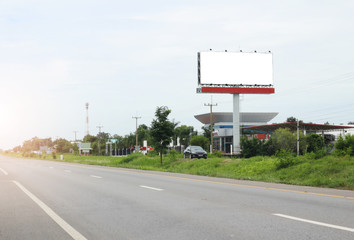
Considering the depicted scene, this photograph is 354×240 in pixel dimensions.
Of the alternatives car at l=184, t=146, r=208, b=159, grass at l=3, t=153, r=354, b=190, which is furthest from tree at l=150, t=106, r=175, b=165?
grass at l=3, t=153, r=354, b=190

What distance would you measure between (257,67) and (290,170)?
39982mm

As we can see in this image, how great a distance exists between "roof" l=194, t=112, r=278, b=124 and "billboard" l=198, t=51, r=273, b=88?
54.5 m

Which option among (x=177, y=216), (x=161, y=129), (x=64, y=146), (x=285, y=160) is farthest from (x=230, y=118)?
(x=177, y=216)

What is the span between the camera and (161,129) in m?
38.2

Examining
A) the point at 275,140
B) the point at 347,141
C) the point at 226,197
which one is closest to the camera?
the point at 226,197

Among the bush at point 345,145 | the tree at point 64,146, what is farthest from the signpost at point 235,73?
the tree at point 64,146

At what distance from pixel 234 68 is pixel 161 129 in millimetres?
23991

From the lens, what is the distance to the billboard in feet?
189

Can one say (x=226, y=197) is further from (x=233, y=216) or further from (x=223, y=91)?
(x=223, y=91)

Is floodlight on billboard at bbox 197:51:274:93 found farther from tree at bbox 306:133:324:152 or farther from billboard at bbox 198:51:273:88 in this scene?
tree at bbox 306:133:324:152

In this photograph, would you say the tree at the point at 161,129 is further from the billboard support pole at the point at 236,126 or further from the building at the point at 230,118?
the building at the point at 230,118

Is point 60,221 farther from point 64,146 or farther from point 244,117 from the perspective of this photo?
point 64,146

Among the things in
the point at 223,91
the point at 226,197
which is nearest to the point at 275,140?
the point at 223,91

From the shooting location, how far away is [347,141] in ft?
76.1
